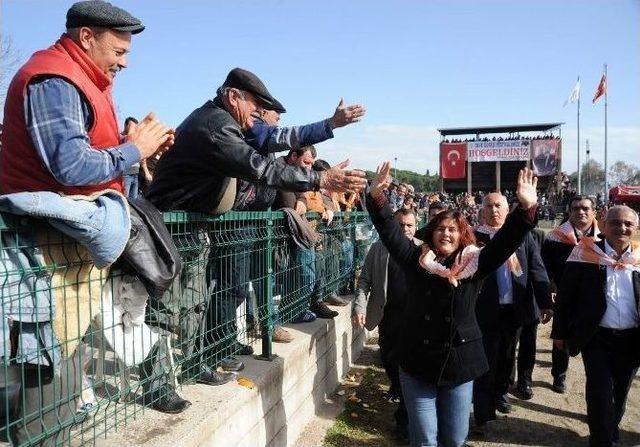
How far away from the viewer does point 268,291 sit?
434 centimetres

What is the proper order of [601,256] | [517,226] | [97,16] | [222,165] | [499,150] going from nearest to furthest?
[97,16], [222,165], [517,226], [601,256], [499,150]

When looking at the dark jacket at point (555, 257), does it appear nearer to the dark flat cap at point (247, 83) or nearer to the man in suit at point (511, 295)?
the man in suit at point (511, 295)

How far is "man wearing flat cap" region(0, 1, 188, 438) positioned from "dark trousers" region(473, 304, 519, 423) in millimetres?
3525

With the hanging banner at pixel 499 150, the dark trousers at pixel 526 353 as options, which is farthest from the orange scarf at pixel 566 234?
the hanging banner at pixel 499 150

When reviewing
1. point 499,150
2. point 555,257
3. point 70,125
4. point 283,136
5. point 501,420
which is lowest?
point 501,420

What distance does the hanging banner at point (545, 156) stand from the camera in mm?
34219

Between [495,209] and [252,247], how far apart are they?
2.59m

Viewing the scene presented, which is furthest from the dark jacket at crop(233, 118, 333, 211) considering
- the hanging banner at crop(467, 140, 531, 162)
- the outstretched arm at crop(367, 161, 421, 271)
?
the hanging banner at crop(467, 140, 531, 162)

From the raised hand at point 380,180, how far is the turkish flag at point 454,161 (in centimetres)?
3507

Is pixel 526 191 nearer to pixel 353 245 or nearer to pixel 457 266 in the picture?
pixel 457 266

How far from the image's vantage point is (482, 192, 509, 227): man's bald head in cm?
545

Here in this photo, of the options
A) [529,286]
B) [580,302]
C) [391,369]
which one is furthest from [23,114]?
[529,286]

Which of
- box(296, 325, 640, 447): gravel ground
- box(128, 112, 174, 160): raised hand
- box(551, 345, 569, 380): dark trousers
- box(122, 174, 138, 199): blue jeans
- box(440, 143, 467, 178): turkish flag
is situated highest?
box(440, 143, 467, 178): turkish flag

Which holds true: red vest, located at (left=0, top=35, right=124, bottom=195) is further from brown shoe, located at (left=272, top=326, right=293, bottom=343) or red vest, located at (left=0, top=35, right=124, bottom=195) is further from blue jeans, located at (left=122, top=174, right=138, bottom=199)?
blue jeans, located at (left=122, top=174, right=138, bottom=199)
